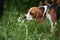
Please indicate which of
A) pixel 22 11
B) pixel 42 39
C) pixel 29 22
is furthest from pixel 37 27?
pixel 22 11

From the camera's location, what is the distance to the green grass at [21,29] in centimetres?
445

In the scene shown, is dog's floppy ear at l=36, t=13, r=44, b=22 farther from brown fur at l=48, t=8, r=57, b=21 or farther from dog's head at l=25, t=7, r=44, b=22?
brown fur at l=48, t=8, r=57, b=21

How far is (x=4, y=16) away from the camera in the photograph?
5.58m

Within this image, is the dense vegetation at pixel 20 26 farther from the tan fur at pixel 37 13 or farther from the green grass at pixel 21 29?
the tan fur at pixel 37 13

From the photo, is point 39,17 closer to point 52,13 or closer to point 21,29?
point 52,13

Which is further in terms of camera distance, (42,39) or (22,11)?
(22,11)

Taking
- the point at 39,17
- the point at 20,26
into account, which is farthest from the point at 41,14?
the point at 20,26

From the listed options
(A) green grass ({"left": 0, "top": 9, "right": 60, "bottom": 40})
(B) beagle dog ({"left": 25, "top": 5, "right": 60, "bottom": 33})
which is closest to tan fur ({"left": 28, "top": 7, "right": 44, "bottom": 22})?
(B) beagle dog ({"left": 25, "top": 5, "right": 60, "bottom": 33})

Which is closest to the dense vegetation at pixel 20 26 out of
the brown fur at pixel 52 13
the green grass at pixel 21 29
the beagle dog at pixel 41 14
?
the green grass at pixel 21 29

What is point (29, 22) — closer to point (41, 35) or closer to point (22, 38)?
point (41, 35)

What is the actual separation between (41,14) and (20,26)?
0.53m

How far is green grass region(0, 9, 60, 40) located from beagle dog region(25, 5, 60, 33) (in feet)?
0.45

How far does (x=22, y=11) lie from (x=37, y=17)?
111 cm

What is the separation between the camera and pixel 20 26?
191 inches
